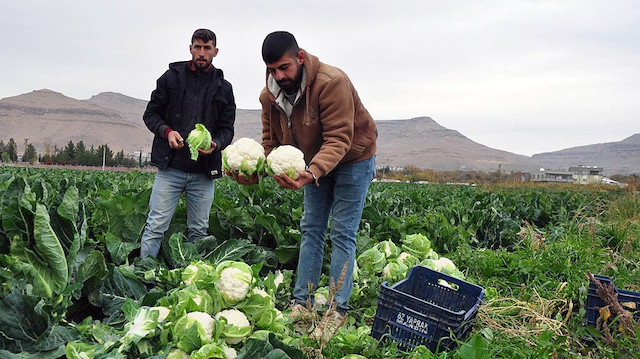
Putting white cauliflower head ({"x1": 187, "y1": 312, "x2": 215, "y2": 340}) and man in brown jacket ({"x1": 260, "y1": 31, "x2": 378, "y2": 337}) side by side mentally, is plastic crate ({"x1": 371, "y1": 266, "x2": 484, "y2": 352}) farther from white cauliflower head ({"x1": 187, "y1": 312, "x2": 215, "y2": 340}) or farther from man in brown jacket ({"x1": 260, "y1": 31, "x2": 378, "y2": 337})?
white cauliflower head ({"x1": 187, "y1": 312, "x2": 215, "y2": 340})

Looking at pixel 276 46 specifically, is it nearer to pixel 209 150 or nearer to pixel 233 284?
pixel 209 150

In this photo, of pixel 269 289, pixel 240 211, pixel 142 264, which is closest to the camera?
pixel 269 289

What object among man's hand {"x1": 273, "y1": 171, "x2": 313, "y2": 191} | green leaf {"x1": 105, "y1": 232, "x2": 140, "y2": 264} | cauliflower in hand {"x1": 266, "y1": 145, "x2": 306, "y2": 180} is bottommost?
green leaf {"x1": 105, "y1": 232, "x2": 140, "y2": 264}

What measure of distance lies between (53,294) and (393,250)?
309 centimetres

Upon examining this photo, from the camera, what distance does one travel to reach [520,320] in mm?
3861

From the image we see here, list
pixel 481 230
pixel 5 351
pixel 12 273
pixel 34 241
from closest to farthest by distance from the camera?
pixel 5 351, pixel 12 273, pixel 34 241, pixel 481 230

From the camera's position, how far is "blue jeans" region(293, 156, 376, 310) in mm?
→ 3551

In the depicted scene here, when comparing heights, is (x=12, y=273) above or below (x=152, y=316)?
above

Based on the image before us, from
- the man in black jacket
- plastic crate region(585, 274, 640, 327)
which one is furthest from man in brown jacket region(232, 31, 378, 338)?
plastic crate region(585, 274, 640, 327)

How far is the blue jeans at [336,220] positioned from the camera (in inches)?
140

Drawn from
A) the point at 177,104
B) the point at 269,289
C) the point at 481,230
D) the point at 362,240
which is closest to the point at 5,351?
Answer: the point at 269,289

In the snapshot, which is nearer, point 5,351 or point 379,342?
point 5,351

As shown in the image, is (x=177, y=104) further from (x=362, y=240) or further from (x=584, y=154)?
(x=584, y=154)

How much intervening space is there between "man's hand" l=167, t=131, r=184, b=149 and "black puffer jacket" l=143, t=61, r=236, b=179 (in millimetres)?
126
